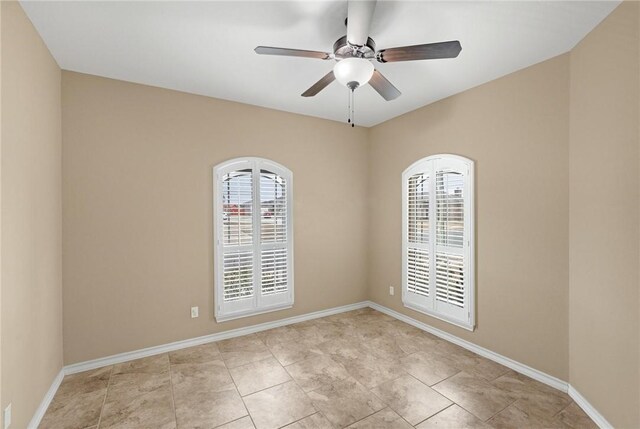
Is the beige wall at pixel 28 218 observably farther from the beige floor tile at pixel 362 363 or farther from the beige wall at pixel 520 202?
the beige wall at pixel 520 202

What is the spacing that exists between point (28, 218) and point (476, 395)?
3647 mm

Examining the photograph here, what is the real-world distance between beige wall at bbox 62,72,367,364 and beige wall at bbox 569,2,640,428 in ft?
9.54

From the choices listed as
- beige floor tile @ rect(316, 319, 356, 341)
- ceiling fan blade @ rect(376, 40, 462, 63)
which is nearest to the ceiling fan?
ceiling fan blade @ rect(376, 40, 462, 63)

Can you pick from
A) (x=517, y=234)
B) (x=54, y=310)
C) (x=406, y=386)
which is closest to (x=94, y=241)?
(x=54, y=310)

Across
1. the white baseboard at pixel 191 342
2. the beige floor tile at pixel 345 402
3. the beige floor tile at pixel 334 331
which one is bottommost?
the beige floor tile at pixel 345 402

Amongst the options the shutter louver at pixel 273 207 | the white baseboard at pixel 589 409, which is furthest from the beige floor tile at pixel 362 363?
the shutter louver at pixel 273 207

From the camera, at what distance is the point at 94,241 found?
2.86 meters

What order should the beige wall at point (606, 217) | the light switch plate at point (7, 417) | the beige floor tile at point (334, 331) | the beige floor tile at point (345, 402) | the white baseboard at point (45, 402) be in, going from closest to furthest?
the light switch plate at point (7, 417)
the beige wall at point (606, 217)
the white baseboard at point (45, 402)
the beige floor tile at point (345, 402)
the beige floor tile at point (334, 331)

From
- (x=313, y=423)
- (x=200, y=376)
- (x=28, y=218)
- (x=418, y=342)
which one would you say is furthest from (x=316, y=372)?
(x=28, y=218)

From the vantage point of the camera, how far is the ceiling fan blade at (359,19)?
5.83 ft

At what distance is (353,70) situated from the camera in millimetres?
1942

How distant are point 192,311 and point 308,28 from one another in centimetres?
306

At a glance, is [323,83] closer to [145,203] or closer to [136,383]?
[145,203]

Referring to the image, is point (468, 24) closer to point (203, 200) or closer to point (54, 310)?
point (203, 200)
